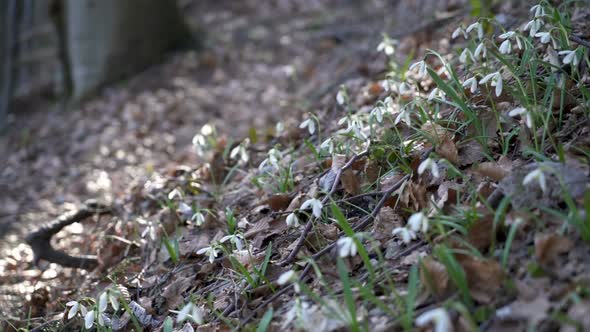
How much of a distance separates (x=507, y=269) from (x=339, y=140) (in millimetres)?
1249

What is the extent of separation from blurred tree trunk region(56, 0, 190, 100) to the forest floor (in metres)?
2.06

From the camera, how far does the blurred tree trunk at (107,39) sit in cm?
653

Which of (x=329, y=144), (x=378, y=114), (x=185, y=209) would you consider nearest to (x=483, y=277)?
(x=378, y=114)

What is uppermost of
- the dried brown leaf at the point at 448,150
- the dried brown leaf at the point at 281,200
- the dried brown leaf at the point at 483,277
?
the dried brown leaf at the point at 448,150

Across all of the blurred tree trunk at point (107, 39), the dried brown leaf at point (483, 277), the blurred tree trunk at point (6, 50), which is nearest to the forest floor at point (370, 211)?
the dried brown leaf at point (483, 277)

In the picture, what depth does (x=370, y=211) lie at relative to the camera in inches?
93.4

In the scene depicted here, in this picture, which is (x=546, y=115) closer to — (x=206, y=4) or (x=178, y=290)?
(x=178, y=290)

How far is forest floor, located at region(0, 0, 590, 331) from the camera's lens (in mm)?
1719

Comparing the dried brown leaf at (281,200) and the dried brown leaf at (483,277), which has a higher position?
the dried brown leaf at (483,277)

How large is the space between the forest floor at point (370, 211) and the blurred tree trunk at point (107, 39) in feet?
6.76

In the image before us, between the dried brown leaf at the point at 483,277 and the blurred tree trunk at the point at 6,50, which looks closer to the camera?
the dried brown leaf at the point at 483,277

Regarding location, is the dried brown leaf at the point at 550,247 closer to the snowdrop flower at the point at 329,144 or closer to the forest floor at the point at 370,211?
the forest floor at the point at 370,211

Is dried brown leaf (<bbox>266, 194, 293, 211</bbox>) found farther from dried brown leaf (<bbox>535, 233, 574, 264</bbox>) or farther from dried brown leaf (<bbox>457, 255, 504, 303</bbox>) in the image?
dried brown leaf (<bbox>535, 233, 574, 264</bbox>)

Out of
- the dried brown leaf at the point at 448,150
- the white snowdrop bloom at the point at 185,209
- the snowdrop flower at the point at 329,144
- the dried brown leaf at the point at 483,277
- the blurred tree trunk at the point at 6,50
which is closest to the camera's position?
the dried brown leaf at the point at 483,277
